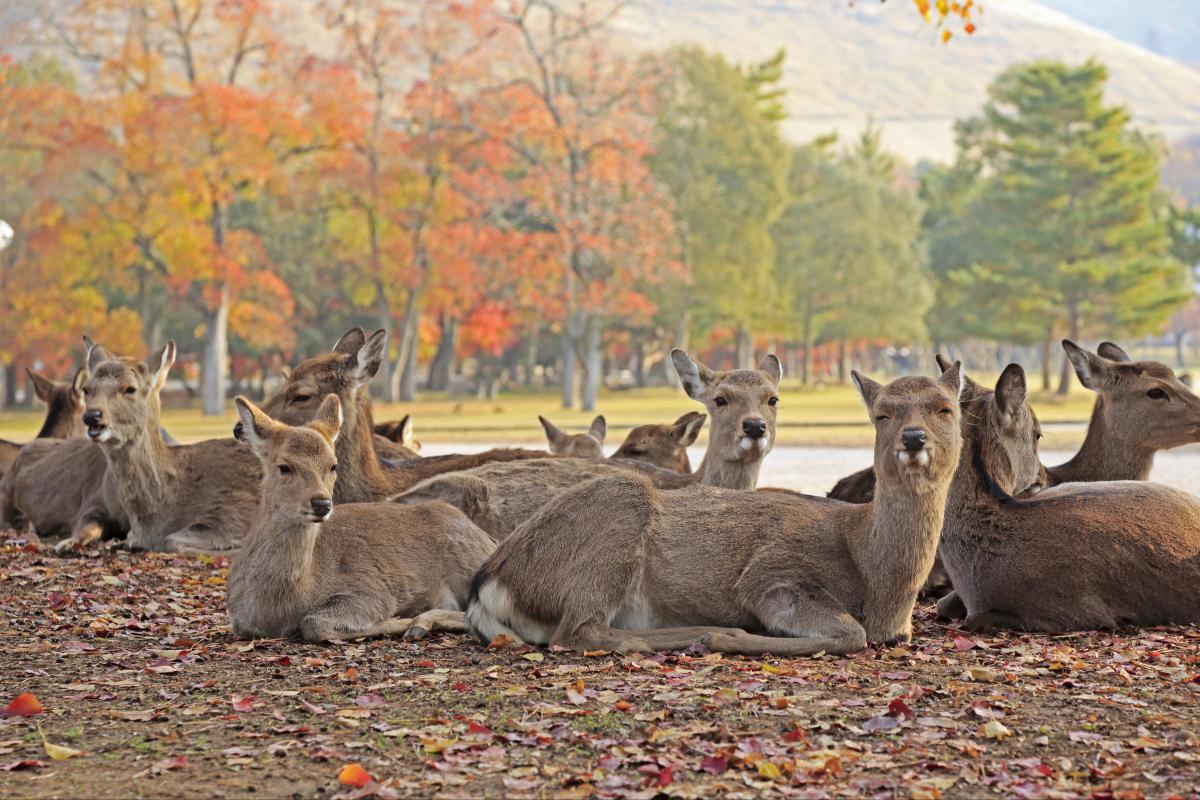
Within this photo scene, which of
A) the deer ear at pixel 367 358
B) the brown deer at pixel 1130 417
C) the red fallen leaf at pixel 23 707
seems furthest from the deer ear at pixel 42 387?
the brown deer at pixel 1130 417

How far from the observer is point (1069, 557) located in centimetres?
767

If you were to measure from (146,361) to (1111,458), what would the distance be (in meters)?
7.02

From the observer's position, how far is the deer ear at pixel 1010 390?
28.5 ft

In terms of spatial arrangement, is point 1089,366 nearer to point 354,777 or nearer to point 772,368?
point 772,368

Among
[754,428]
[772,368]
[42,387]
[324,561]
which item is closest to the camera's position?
[324,561]

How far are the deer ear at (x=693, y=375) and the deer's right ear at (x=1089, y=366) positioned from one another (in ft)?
7.68

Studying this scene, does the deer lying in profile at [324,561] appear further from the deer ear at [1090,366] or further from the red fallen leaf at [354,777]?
the deer ear at [1090,366]

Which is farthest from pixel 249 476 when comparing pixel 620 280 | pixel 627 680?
pixel 620 280

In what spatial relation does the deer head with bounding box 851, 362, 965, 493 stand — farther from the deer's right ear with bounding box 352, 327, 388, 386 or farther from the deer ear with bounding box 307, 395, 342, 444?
the deer's right ear with bounding box 352, 327, 388, 386

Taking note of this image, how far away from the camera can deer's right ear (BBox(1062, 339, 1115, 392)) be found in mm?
10039

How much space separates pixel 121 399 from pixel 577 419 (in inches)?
992

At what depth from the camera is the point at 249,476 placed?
11.7m

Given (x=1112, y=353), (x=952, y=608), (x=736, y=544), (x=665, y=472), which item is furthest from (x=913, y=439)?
(x=1112, y=353)

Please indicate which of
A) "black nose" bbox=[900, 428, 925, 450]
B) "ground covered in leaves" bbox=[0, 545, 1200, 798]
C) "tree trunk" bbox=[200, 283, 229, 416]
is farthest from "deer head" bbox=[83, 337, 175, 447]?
"tree trunk" bbox=[200, 283, 229, 416]
